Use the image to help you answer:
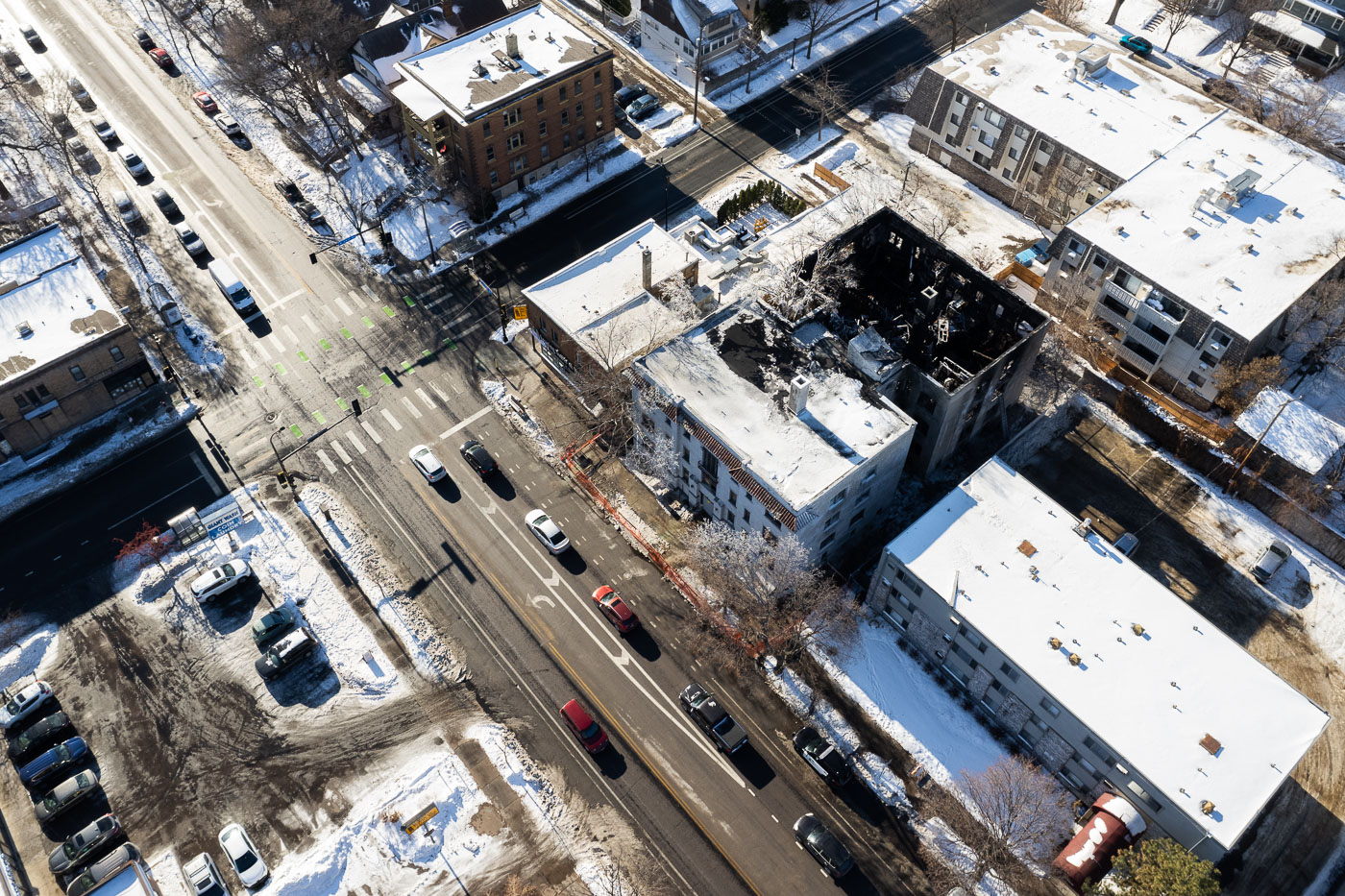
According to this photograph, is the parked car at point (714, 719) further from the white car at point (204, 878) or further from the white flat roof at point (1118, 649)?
the white car at point (204, 878)

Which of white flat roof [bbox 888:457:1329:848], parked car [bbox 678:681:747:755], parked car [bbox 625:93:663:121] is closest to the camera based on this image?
white flat roof [bbox 888:457:1329:848]

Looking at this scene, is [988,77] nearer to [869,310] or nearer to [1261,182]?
[1261,182]

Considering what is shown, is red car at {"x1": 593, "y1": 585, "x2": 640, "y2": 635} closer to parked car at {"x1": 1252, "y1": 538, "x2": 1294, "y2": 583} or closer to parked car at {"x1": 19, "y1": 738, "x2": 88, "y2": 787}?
parked car at {"x1": 19, "y1": 738, "x2": 88, "y2": 787}

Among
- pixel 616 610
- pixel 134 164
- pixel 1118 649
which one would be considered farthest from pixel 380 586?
pixel 134 164

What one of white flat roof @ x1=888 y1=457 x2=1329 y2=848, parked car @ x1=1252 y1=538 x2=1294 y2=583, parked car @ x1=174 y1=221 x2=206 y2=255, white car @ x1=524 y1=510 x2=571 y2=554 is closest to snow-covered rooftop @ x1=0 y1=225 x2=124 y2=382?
parked car @ x1=174 y1=221 x2=206 y2=255

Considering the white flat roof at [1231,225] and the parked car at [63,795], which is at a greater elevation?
the white flat roof at [1231,225]

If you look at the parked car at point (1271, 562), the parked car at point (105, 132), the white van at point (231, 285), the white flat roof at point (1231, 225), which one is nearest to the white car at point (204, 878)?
the white van at point (231, 285)
